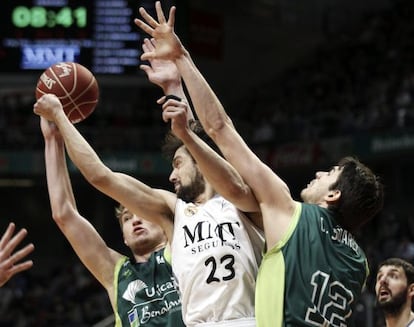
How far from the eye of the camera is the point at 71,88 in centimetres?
494

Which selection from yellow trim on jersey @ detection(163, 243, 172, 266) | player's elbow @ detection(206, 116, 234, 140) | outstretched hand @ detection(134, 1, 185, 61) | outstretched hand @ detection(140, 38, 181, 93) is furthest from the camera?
yellow trim on jersey @ detection(163, 243, 172, 266)

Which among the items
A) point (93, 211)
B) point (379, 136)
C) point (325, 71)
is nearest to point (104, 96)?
point (93, 211)

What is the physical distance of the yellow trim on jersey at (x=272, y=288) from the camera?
370 cm

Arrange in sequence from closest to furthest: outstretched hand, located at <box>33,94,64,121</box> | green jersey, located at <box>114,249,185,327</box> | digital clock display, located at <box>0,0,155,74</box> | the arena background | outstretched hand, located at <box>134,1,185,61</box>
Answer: outstretched hand, located at <box>134,1,185,61</box>, outstretched hand, located at <box>33,94,64,121</box>, green jersey, located at <box>114,249,185,327</box>, digital clock display, located at <box>0,0,155,74</box>, the arena background

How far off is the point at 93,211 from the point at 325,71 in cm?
599

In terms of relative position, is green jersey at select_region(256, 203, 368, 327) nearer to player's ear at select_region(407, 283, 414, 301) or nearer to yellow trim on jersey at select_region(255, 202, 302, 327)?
yellow trim on jersey at select_region(255, 202, 302, 327)

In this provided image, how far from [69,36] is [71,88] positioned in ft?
19.5

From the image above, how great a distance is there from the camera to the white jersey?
12.8 feet

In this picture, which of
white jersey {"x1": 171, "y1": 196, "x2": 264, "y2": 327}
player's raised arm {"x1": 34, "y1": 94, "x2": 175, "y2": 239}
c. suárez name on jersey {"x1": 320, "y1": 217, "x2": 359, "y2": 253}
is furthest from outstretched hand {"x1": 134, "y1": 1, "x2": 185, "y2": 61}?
c. suárez name on jersey {"x1": 320, "y1": 217, "x2": 359, "y2": 253}

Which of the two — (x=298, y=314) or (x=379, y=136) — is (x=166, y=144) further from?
(x=379, y=136)

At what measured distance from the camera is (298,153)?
54.5ft

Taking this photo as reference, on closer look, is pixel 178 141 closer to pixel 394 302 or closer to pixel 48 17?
pixel 394 302

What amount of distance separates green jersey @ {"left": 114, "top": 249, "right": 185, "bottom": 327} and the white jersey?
2.20ft

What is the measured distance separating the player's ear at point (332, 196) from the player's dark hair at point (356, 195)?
0.01m
